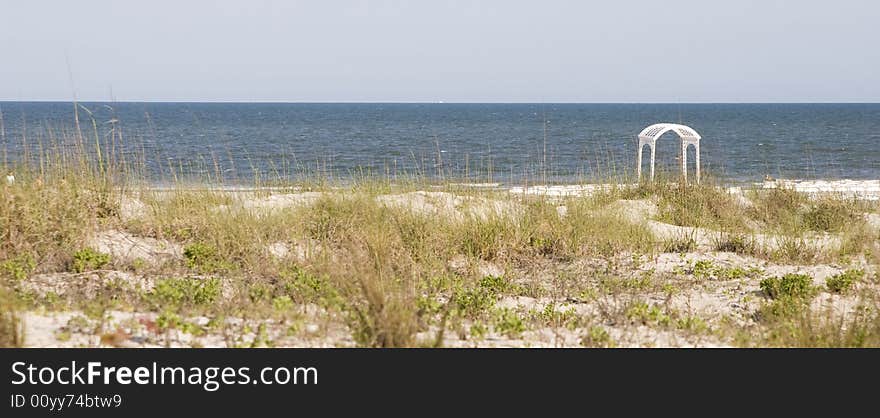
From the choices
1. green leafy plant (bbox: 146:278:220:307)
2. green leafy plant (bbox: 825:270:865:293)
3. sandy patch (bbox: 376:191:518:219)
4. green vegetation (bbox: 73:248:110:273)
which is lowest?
green leafy plant (bbox: 825:270:865:293)

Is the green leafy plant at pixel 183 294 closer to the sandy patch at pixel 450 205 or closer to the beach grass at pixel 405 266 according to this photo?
the beach grass at pixel 405 266


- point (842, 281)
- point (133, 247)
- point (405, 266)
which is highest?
point (133, 247)

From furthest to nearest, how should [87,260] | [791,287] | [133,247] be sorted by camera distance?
[133,247]
[87,260]
[791,287]

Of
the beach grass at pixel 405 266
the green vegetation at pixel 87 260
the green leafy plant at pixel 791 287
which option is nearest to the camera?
the beach grass at pixel 405 266

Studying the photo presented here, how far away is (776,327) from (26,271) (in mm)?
5100

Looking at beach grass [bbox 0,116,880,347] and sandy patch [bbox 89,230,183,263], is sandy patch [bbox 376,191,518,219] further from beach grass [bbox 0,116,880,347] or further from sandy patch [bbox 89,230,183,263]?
sandy patch [bbox 89,230,183,263]

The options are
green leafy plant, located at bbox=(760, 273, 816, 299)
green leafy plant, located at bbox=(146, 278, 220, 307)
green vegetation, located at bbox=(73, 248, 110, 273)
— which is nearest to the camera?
green leafy plant, located at bbox=(146, 278, 220, 307)

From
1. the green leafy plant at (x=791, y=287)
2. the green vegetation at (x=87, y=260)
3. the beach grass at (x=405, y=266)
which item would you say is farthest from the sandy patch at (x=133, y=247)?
the green leafy plant at (x=791, y=287)

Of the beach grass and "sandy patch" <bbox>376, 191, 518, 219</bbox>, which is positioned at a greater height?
"sandy patch" <bbox>376, 191, 518, 219</bbox>

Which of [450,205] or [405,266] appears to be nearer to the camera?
[405,266]

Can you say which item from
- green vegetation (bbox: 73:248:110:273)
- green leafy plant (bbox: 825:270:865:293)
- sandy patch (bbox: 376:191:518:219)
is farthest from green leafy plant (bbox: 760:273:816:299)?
green vegetation (bbox: 73:248:110:273)

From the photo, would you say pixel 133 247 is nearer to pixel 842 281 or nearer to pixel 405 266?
pixel 405 266

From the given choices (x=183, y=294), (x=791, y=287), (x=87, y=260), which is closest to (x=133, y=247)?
(x=87, y=260)

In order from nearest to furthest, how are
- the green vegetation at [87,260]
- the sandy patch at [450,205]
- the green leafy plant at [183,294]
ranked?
the green leafy plant at [183,294] < the green vegetation at [87,260] < the sandy patch at [450,205]
